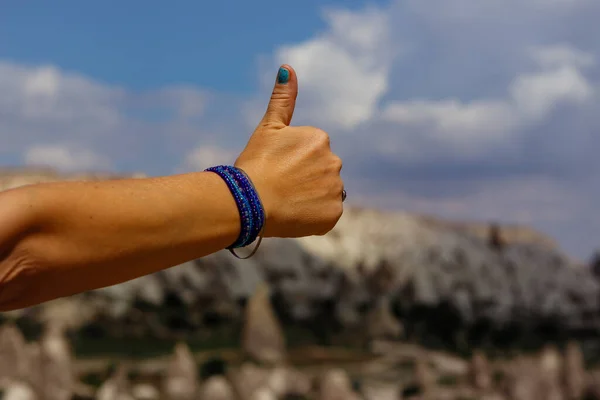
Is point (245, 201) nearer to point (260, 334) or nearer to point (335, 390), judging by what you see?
point (335, 390)

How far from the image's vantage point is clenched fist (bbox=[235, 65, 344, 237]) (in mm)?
1516

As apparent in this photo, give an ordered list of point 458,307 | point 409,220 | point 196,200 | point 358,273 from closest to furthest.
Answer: point 196,200 → point 358,273 → point 458,307 → point 409,220

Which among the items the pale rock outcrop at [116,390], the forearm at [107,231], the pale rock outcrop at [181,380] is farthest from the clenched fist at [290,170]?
the pale rock outcrop at [181,380]

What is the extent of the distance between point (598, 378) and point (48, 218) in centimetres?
915

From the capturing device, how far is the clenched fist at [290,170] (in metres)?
1.52

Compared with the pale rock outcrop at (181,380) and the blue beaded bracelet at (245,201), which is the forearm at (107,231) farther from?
the pale rock outcrop at (181,380)

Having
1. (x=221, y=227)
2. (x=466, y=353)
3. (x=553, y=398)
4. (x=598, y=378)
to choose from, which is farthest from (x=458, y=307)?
(x=221, y=227)

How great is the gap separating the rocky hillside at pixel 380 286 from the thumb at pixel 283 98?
8673 mm

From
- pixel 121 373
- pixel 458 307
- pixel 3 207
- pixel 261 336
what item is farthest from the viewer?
pixel 458 307

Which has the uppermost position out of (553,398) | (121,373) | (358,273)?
(358,273)

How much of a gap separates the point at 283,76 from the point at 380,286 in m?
12.8

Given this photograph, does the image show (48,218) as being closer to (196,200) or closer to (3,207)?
(3,207)

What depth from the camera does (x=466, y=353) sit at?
46.4ft

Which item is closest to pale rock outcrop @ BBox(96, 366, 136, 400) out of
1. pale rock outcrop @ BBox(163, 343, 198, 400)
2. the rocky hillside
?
pale rock outcrop @ BBox(163, 343, 198, 400)
